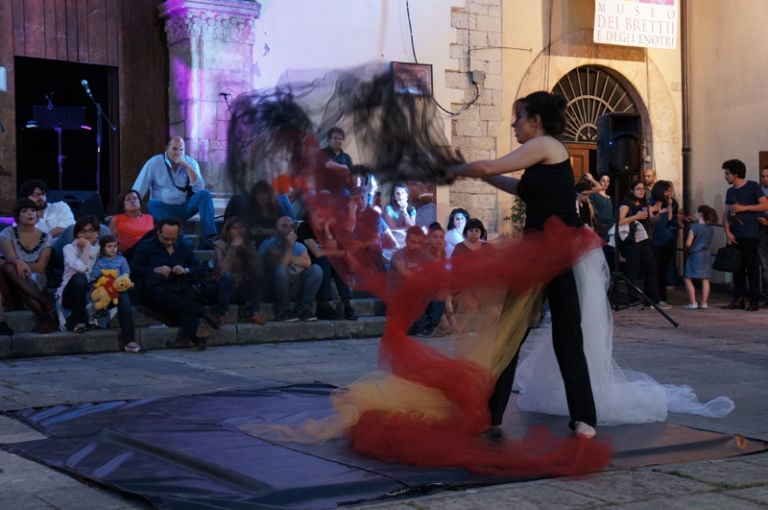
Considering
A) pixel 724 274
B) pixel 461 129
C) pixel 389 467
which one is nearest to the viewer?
pixel 389 467

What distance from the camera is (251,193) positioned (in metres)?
7.19

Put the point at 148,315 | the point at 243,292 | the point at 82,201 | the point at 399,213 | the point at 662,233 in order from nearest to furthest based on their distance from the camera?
1. the point at 399,213
2. the point at 148,315
3. the point at 243,292
4. the point at 82,201
5. the point at 662,233

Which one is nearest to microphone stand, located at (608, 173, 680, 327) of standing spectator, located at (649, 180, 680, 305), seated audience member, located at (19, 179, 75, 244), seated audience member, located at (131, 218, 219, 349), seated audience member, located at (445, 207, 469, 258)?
standing spectator, located at (649, 180, 680, 305)

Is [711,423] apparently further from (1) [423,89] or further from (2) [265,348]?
(2) [265,348]

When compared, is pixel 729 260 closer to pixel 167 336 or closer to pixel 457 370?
pixel 167 336

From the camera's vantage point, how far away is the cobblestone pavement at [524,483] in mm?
4504

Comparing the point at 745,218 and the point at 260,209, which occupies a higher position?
the point at 260,209

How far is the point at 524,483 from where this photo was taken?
4.81 metres

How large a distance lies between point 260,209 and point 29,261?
365cm

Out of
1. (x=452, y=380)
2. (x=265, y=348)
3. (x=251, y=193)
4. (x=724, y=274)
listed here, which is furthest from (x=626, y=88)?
(x=452, y=380)

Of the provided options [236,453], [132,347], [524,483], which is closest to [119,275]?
[132,347]

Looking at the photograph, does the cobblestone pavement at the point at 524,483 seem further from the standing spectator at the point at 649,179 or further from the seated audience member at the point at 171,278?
the standing spectator at the point at 649,179

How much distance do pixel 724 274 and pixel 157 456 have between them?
1507cm

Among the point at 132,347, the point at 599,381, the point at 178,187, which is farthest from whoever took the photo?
the point at 178,187
